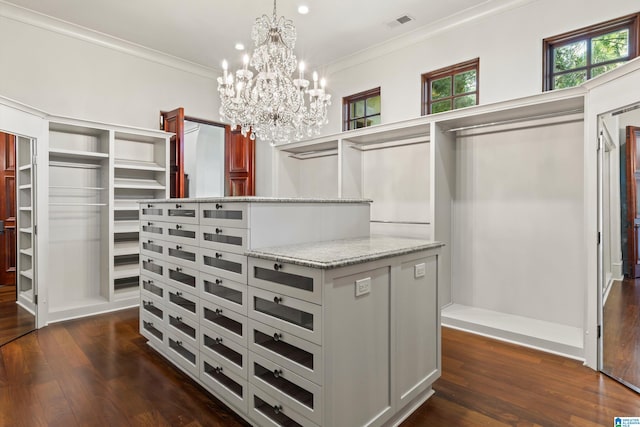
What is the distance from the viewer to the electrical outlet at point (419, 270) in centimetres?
216

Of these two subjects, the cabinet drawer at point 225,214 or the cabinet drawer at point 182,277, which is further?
the cabinet drawer at point 182,277

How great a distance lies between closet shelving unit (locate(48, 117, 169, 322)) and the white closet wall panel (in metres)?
3.91

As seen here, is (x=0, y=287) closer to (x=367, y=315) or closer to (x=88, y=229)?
(x=88, y=229)

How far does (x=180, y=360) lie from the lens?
2.65m

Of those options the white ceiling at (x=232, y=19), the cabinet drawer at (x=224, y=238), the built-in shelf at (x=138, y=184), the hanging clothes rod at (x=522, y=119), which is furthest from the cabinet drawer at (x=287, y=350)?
the white ceiling at (x=232, y=19)

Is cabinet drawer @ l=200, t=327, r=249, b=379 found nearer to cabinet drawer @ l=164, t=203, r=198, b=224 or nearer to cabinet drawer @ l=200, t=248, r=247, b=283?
cabinet drawer @ l=200, t=248, r=247, b=283

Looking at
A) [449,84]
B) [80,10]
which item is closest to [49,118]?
[80,10]

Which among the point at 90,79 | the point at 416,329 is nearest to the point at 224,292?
the point at 416,329

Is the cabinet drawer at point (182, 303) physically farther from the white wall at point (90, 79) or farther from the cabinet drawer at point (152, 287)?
the white wall at point (90, 79)

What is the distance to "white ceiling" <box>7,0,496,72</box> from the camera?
3.66 meters

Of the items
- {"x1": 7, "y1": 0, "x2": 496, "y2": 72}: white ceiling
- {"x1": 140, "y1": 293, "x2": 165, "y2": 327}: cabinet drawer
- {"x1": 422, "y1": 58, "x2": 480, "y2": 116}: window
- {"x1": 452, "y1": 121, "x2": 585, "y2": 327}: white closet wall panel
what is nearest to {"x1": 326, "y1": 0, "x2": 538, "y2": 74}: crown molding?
{"x1": 7, "y1": 0, "x2": 496, "y2": 72}: white ceiling

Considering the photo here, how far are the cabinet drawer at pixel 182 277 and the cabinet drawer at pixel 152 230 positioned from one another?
30cm

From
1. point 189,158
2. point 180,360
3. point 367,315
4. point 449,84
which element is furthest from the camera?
point 189,158

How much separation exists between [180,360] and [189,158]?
553 centimetres
